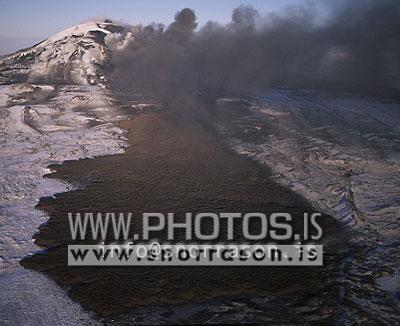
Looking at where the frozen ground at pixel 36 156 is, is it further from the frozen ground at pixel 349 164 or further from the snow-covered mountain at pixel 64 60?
the frozen ground at pixel 349 164

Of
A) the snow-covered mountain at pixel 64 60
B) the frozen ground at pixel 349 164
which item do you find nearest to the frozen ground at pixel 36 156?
the snow-covered mountain at pixel 64 60

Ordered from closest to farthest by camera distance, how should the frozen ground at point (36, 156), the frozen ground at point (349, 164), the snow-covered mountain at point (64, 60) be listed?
the frozen ground at point (36, 156)
the frozen ground at point (349, 164)
the snow-covered mountain at point (64, 60)

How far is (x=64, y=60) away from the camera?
2141 centimetres

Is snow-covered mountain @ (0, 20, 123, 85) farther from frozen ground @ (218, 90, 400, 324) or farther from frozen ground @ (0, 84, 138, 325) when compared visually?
frozen ground @ (218, 90, 400, 324)

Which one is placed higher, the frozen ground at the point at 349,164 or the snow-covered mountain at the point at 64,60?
the snow-covered mountain at the point at 64,60

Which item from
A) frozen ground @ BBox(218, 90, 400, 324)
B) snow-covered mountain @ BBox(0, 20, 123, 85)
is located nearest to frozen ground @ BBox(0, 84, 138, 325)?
snow-covered mountain @ BBox(0, 20, 123, 85)

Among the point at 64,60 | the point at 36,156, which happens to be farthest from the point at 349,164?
the point at 64,60

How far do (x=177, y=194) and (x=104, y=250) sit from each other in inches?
94.1

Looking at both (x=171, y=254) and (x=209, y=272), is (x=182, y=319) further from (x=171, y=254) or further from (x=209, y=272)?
(x=171, y=254)

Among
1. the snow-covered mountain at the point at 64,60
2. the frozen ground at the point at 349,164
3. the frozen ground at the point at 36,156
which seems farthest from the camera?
the snow-covered mountain at the point at 64,60

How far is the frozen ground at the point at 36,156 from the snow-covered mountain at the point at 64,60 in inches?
78.3

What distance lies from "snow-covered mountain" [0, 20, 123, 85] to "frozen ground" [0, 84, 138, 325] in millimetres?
1990

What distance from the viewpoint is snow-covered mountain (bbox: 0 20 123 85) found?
2031 centimetres

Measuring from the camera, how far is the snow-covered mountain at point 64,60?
800 inches
